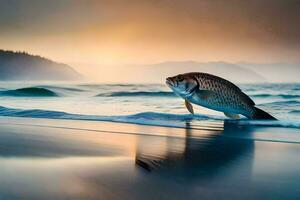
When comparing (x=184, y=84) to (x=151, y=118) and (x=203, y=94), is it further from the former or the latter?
(x=151, y=118)

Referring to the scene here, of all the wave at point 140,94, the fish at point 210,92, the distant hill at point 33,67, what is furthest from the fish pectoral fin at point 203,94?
the distant hill at point 33,67

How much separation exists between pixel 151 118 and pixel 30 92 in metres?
1.96

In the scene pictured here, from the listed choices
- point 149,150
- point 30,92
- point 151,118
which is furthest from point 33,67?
point 149,150

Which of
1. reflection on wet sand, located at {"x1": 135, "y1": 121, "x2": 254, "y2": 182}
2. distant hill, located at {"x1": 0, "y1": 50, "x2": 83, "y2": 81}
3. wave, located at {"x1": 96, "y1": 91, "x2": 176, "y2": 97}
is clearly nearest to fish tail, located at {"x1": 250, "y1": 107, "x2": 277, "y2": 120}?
reflection on wet sand, located at {"x1": 135, "y1": 121, "x2": 254, "y2": 182}

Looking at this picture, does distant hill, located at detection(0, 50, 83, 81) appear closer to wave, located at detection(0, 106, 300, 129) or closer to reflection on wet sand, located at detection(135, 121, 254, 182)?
wave, located at detection(0, 106, 300, 129)

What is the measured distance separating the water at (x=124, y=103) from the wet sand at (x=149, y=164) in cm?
75

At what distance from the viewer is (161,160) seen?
200 centimetres

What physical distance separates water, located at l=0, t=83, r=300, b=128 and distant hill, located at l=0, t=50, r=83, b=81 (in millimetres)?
99

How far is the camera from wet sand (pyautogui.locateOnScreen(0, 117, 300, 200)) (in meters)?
1.49

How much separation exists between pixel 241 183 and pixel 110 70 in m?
3.60

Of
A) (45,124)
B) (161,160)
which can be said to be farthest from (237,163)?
(45,124)

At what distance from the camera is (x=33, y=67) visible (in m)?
5.39

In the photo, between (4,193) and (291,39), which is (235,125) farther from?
(4,193)

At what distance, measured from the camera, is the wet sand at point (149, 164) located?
1489mm
